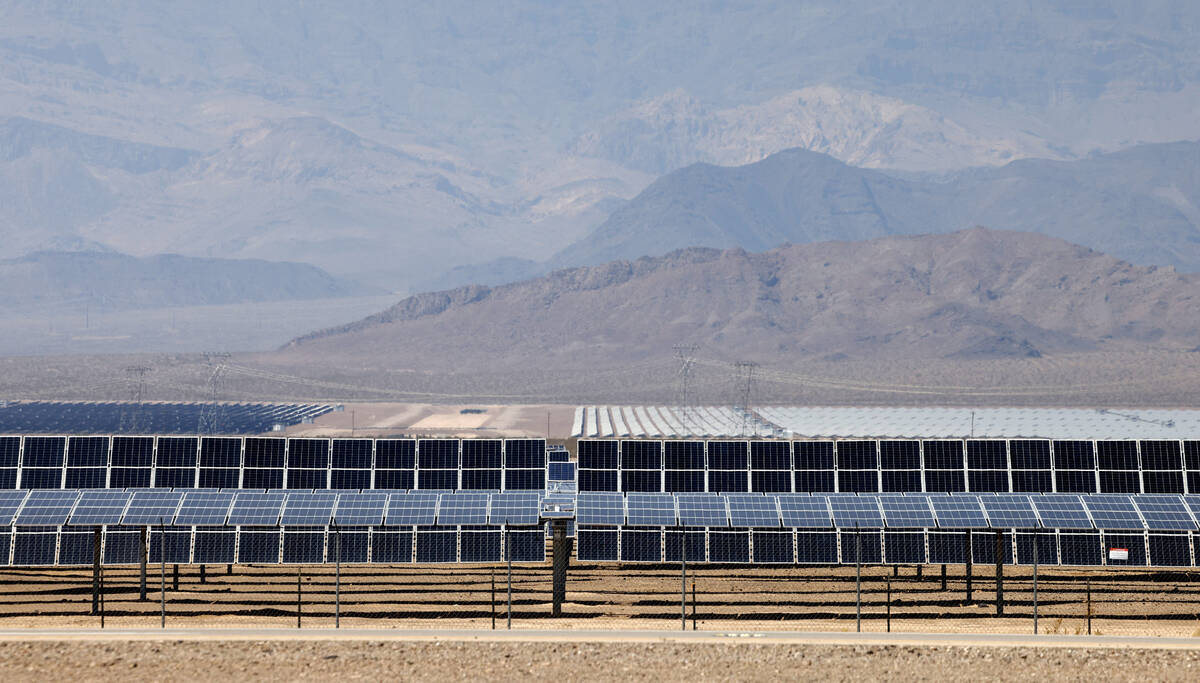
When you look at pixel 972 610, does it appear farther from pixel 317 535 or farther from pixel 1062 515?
pixel 317 535

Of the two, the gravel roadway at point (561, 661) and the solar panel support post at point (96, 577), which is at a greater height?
the solar panel support post at point (96, 577)

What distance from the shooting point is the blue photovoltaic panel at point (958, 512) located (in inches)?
1574

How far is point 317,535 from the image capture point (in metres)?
40.2

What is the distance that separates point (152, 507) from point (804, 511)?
17886 mm

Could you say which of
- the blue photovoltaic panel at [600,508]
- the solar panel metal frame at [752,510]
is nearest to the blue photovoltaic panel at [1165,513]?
the solar panel metal frame at [752,510]

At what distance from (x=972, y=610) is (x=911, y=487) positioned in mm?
5694

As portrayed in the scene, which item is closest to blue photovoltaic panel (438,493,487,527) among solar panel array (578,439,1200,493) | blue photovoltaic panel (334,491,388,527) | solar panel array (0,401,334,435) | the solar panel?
blue photovoltaic panel (334,491,388,527)

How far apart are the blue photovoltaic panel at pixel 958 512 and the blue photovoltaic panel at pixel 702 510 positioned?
575 centimetres

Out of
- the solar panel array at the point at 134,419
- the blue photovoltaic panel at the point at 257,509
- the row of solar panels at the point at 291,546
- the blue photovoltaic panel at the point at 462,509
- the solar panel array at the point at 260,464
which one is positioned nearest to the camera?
the row of solar panels at the point at 291,546

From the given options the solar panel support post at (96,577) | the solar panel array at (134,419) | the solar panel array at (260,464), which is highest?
the solar panel array at (134,419)

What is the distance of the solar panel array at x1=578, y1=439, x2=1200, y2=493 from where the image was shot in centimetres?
4288

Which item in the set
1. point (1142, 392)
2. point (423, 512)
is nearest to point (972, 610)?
point (423, 512)

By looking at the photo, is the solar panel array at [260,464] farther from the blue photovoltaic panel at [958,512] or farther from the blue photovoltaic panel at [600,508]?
the blue photovoltaic panel at [958,512]

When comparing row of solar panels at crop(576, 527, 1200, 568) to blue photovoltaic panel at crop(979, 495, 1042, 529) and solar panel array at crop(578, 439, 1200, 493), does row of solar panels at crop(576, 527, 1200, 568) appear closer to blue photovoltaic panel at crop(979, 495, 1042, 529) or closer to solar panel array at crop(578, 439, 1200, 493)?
blue photovoltaic panel at crop(979, 495, 1042, 529)
